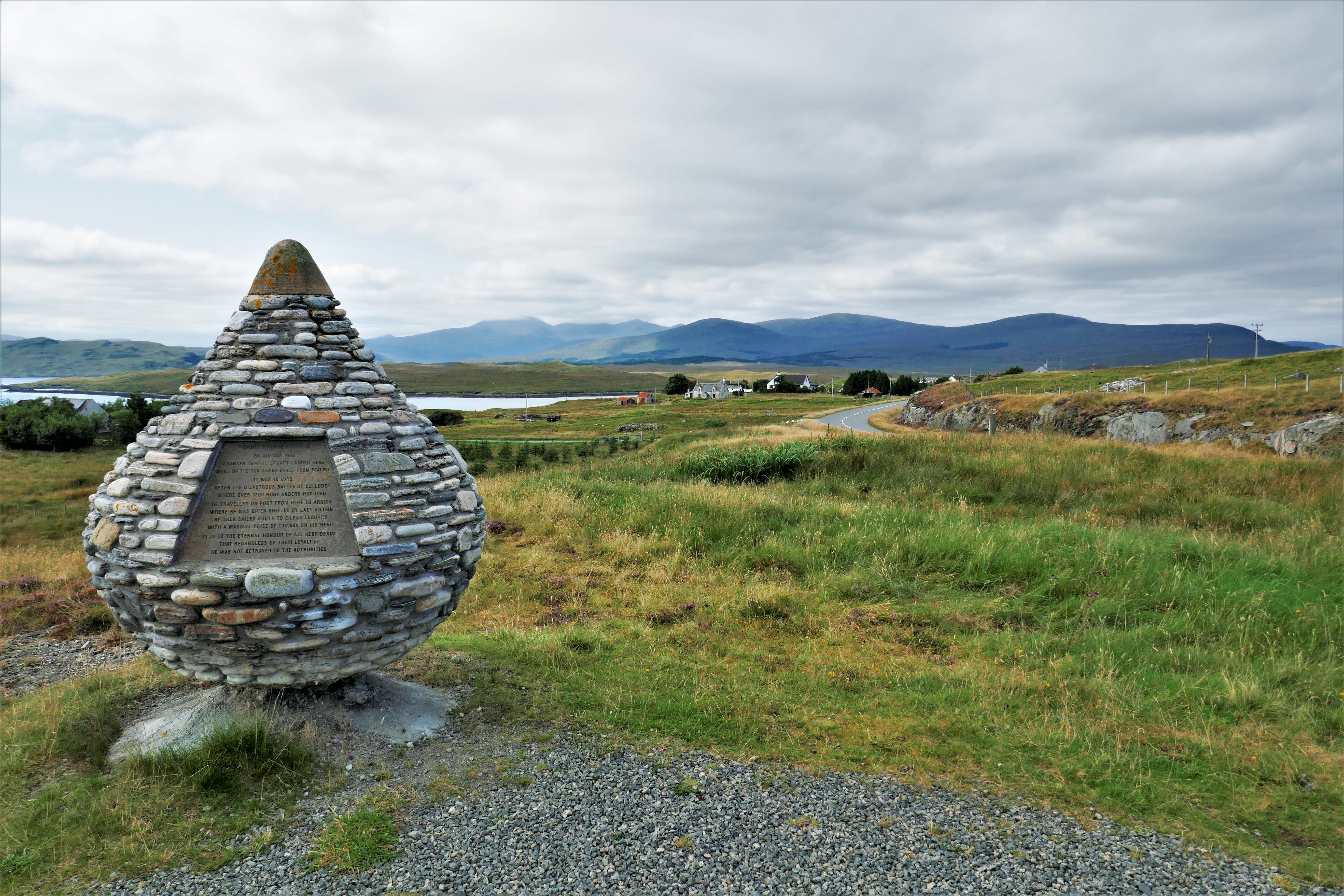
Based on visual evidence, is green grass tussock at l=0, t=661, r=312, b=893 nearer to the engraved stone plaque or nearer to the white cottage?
the engraved stone plaque

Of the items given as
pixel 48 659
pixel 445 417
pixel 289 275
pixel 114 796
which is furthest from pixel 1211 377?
pixel 445 417

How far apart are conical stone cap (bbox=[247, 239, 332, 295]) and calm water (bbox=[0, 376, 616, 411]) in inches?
4092

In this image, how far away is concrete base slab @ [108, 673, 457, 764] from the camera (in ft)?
18.2

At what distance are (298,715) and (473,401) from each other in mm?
159504

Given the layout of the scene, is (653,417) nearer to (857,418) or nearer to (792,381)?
(857,418)

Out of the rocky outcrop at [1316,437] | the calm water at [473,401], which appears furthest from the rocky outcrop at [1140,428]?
the calm water at [473,401]

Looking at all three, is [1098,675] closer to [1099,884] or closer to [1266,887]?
[1266,887]

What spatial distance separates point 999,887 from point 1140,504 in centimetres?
1354

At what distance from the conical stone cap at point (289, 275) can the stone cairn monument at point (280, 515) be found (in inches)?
0.6

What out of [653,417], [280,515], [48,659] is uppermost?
[280,515]

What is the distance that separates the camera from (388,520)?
18.4 feet

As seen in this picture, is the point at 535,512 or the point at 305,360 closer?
the point at 305,360

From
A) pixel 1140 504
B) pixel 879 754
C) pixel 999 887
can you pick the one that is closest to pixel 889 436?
pixel 1140 504

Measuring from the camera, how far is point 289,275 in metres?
5.98
